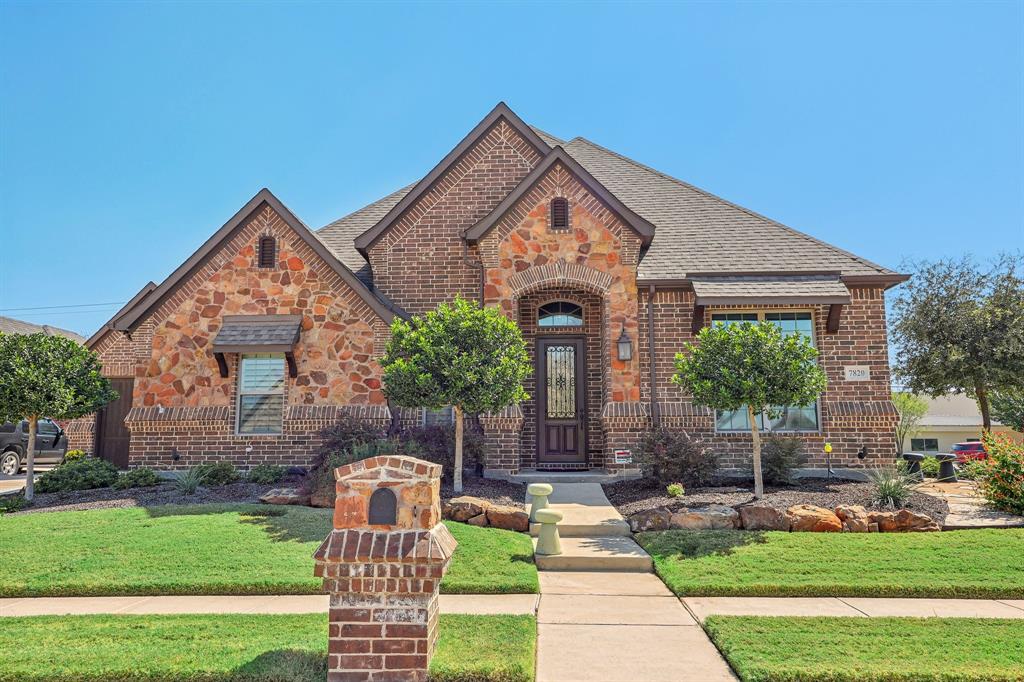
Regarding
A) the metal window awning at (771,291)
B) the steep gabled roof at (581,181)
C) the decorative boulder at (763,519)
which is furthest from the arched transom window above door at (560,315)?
the decorative boulder at (763,519)

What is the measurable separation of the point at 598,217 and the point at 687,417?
4.38m

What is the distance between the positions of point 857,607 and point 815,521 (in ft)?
8.60

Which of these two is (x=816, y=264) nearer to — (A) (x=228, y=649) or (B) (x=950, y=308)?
(B) (x=950, y=308)

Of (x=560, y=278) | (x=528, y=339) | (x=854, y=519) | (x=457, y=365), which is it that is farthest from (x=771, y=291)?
(x=457, y=365)

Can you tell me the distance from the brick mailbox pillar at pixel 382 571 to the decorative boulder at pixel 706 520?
5349 millimetres

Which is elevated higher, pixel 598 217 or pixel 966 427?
pixel 598 217

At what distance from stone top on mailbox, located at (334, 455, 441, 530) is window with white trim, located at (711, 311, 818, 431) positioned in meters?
9.79

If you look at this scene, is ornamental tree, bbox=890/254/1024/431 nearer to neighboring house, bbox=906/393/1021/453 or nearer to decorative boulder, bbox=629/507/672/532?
decorative boulder, bbox=629/507/672/532

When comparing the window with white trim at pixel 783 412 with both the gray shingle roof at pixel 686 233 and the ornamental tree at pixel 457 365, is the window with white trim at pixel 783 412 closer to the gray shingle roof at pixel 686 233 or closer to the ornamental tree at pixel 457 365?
the gray shingle roof at pixel 686 233

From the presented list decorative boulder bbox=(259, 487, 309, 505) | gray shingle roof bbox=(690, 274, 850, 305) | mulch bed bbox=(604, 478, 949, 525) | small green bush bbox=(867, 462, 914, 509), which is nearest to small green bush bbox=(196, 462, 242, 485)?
decorative boulder bbox=(259, 487, 309, 505)

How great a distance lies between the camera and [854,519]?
8258 millimetres

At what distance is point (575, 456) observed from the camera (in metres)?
13.4

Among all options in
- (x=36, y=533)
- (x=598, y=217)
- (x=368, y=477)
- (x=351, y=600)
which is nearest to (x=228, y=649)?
(x=351, y=600)

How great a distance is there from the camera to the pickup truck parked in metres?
17.9
